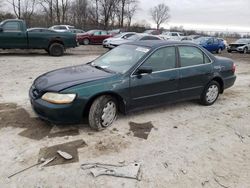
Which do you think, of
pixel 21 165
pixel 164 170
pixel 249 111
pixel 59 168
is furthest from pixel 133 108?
pixel 249 111

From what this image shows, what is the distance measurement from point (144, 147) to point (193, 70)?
2.27 m

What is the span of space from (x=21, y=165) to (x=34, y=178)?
0.35m

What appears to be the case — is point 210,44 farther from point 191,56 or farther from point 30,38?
point 191,56

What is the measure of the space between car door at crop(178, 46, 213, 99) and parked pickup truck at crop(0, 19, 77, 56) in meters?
9.54

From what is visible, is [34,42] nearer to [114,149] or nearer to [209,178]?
[114,149]

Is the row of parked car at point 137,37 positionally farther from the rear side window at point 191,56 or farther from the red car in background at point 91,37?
the rear side window at point 191,56

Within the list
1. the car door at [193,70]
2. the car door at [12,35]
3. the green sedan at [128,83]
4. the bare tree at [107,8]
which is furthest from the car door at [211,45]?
the bare tree at [107,8]

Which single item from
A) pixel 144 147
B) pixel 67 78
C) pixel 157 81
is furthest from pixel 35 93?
pixel 157 81

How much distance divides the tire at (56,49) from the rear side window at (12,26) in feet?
5.92

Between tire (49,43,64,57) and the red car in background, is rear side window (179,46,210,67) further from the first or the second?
the red car in background

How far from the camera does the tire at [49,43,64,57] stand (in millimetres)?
13234

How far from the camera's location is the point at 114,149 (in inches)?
142

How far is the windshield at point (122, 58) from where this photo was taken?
4523mm

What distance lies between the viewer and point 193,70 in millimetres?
5195
